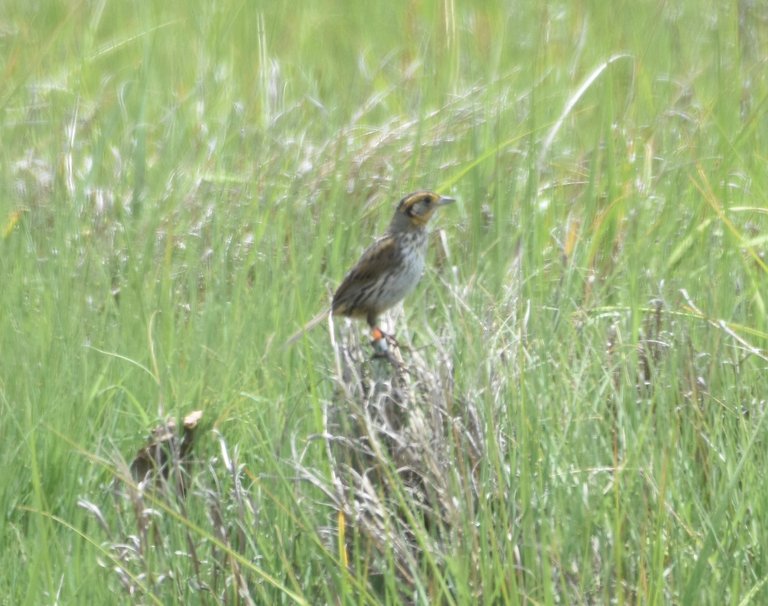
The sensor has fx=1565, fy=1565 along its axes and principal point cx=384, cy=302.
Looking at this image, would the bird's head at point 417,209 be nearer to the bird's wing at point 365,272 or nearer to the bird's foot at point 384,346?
the bird's wing at point 365,272

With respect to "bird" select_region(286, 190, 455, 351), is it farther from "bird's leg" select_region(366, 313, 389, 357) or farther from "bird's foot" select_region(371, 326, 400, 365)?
"bird's foot" select_region(371, 326, 400, 365)

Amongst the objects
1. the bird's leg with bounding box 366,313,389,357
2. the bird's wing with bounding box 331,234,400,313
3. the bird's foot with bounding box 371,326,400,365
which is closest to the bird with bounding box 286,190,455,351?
the bird's wing with bounding box 331,234,400,313

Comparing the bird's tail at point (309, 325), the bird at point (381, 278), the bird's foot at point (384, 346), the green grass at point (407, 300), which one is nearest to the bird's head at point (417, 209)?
the bird at point (381, 278)

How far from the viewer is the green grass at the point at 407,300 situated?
294 cm

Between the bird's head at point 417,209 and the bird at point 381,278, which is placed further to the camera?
the bird's head at point 417,209

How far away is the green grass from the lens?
2.94 m

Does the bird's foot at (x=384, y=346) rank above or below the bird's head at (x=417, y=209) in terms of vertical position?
below

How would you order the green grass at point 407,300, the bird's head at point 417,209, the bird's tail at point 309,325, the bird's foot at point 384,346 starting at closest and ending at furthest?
the green grass at point 407,300, the bird's foot at point 384,346, the bird's tail at point 309,325, the bird's head at point 417,209

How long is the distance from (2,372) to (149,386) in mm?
364

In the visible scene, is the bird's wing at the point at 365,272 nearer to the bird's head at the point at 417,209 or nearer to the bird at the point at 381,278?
the bird at the point at 381,278

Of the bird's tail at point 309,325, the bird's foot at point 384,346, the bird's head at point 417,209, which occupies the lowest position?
the bird's tail at point 309,325

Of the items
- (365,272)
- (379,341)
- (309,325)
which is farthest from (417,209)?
(379,341)

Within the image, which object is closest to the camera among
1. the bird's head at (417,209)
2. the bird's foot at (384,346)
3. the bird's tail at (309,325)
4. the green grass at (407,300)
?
the green grass at (407,300)

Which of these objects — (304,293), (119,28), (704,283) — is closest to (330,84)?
(119,28)
